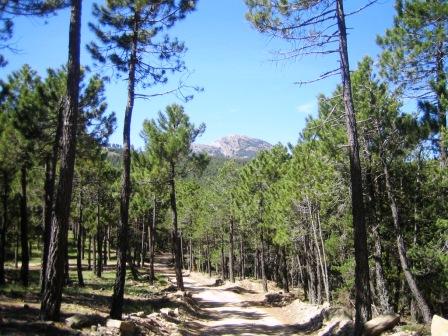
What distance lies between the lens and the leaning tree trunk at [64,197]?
8.63 metres

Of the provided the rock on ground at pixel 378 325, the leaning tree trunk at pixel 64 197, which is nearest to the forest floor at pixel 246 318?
the leaning tree trunk at pixel 64 197

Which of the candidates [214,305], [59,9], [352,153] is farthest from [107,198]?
[352,153]

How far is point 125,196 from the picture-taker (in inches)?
483

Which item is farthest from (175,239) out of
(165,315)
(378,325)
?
(378,325)

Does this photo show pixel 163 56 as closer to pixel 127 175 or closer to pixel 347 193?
pixel 127 175

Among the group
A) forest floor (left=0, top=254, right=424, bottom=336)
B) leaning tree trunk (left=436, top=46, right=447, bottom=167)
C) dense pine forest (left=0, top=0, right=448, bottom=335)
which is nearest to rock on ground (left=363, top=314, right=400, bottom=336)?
dense pine forest (left=0, top=0, right=448, bottom=335)

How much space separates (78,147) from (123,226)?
28.2ft

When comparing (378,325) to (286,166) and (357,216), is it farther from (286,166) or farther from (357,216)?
(286,166)

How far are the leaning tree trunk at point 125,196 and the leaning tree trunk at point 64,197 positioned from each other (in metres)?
2.79

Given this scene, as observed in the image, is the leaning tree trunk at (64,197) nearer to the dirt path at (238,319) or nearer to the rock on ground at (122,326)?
the rock on ground at (122,326)

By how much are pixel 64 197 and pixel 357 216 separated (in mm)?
6521

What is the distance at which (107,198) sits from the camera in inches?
1240

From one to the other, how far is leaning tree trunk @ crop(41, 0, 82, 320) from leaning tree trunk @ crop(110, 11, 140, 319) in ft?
9.15

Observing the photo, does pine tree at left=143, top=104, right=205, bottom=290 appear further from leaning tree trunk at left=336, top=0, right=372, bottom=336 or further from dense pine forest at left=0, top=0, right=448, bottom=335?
leaning tree trunk at left=336, top=0, right=372, bottom=336
